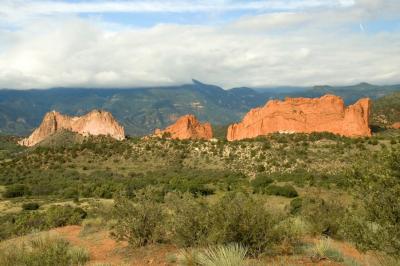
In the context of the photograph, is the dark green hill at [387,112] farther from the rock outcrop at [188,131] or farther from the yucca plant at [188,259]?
the yucca plant at [188,259]

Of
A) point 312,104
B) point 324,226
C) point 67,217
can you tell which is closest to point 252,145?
point 312,104

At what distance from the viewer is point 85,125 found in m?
116

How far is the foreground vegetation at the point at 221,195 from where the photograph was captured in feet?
30.6

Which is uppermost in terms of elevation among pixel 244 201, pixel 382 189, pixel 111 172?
pixel 382 189

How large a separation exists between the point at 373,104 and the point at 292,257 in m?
125

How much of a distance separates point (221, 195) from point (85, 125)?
349ft

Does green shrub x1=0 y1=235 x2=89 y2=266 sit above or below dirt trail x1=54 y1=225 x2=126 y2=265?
above

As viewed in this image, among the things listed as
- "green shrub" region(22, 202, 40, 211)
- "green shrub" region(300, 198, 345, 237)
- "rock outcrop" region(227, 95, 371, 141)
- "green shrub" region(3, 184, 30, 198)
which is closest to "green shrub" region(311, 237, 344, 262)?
"green shrub" region(300, 198, 345, 237)

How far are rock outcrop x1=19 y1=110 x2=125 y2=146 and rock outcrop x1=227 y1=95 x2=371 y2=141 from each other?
2864cm

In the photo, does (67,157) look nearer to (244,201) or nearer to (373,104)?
(244,201)

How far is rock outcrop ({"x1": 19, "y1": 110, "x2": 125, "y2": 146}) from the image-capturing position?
108250 mm

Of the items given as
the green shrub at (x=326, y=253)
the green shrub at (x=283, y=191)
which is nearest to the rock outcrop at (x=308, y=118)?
the green shrub at (x=283, y=191)

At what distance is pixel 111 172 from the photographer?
6912 centimetres

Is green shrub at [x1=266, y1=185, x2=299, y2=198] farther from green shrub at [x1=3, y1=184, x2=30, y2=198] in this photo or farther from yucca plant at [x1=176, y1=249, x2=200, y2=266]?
yucca plant at [x1=176, y1=249, x2=200, y2=266]
